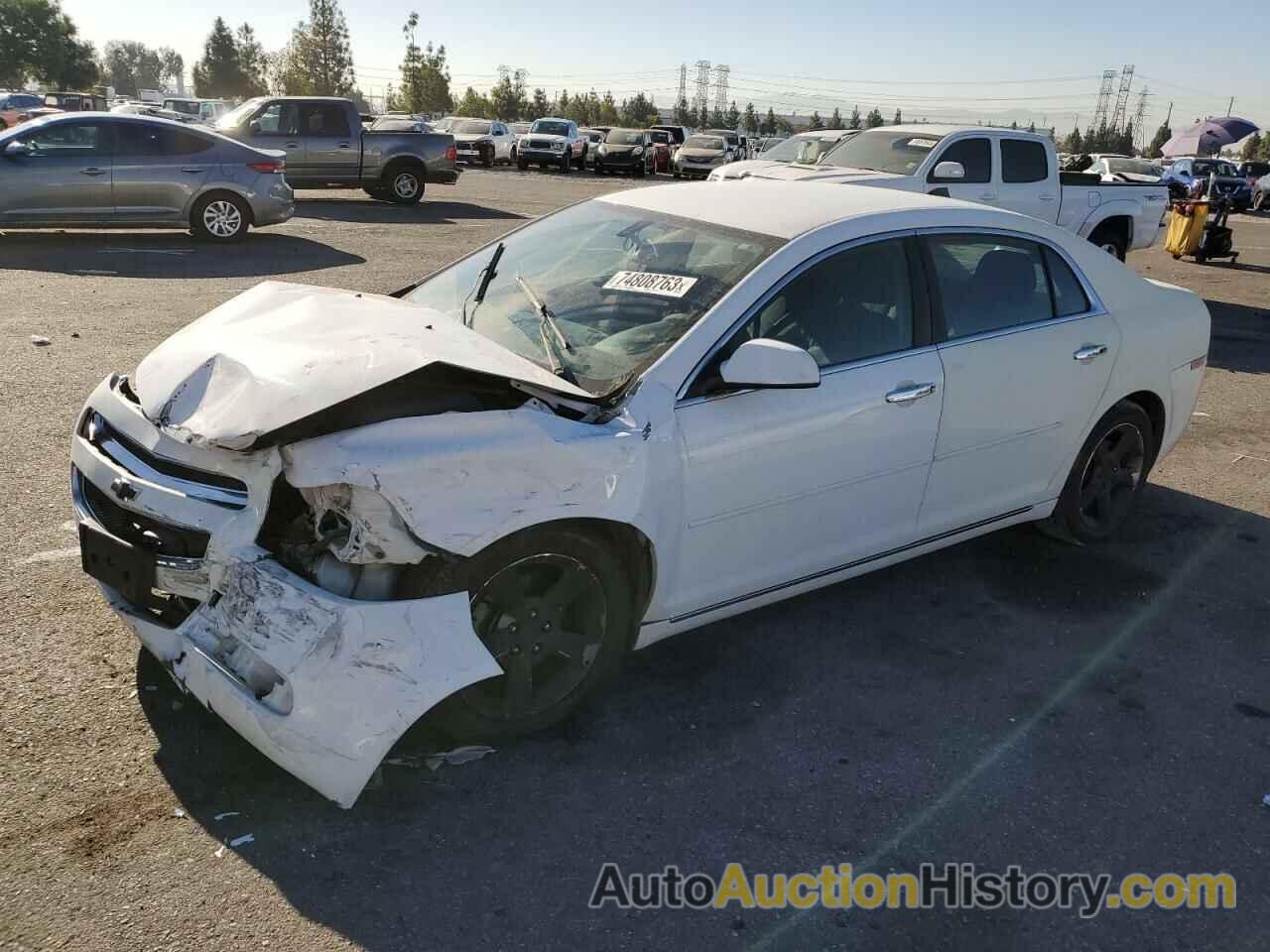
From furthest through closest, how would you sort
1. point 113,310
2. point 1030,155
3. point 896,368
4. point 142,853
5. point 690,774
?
point 1030,155 < point 113,310 < point 896,368 < point 690,774 < point 142,853

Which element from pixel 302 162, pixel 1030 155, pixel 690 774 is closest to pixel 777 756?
pixel 690 774

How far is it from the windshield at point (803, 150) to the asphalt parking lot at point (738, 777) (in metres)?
9.41

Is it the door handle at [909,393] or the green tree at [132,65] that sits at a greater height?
the green tree at [132,65]

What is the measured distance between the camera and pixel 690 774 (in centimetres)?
333

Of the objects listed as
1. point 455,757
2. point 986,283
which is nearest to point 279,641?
point 455,757

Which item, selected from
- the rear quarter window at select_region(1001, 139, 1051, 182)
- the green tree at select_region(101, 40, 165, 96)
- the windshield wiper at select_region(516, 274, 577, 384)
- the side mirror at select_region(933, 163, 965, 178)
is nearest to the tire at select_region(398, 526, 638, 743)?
the windshield wiper at select_region(516, 274, 577, 384)

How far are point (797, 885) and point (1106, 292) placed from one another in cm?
323

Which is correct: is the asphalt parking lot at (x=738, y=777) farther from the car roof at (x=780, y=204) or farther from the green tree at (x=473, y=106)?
the green tree at (x=473, y=106)

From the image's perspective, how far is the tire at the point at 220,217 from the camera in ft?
44.2

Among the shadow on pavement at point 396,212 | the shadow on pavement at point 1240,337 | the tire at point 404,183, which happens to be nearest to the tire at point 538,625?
the shadow on pavement at point 1240,337

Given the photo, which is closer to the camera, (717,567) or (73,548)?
(717,567)

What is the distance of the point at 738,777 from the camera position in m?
3.33

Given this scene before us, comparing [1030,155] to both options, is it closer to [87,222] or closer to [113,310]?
[113,310]

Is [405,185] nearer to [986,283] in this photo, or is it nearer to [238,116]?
[238,116]
